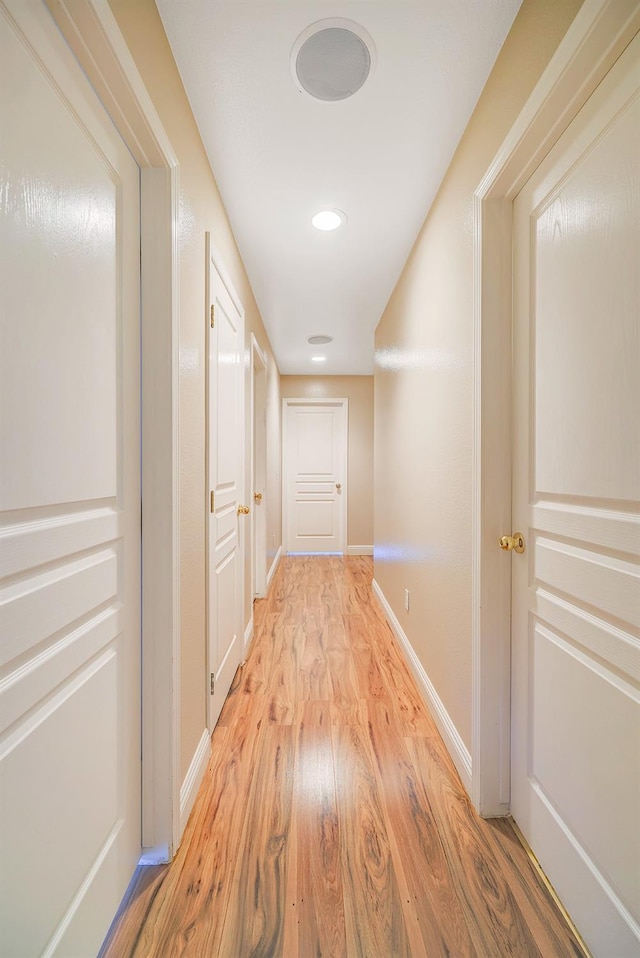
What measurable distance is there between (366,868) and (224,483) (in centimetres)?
147

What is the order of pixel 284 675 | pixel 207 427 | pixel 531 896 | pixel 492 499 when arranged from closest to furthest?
pixel 531 896 → pixel 492 499 → pixel 207 427 → pixel 284 675

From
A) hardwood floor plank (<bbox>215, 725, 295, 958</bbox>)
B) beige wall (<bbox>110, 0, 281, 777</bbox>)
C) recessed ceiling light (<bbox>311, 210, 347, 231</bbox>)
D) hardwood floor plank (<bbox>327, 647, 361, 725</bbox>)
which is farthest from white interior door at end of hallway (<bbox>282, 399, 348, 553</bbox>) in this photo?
hardwood floor plank (<bbox>215, 725, 295, 958</bbox>)

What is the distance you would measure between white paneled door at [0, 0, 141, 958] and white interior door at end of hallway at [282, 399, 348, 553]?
187 inches

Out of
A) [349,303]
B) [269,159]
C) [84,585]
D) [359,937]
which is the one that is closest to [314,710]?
[359,937]

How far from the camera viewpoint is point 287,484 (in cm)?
595

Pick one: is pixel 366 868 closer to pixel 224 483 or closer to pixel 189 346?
pixel 224 483

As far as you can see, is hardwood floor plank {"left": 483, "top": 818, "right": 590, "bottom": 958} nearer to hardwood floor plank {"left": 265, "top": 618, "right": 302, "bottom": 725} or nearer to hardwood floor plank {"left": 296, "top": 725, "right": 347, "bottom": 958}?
hardwood floor plank {"left": 296, "top": 725, "right": 347, "bottom": 958}

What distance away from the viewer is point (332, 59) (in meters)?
1.30

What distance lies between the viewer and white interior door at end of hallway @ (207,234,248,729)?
5.82ft

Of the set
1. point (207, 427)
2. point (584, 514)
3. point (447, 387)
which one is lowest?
point (584, 514)

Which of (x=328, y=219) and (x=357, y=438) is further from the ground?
(x=328, y=219)

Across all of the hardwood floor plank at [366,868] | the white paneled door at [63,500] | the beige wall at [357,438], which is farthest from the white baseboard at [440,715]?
the beige wall at [357,438]

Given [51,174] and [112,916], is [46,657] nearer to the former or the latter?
[112,916]

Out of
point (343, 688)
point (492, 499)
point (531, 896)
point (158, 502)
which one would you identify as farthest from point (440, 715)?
point (158, 502)
